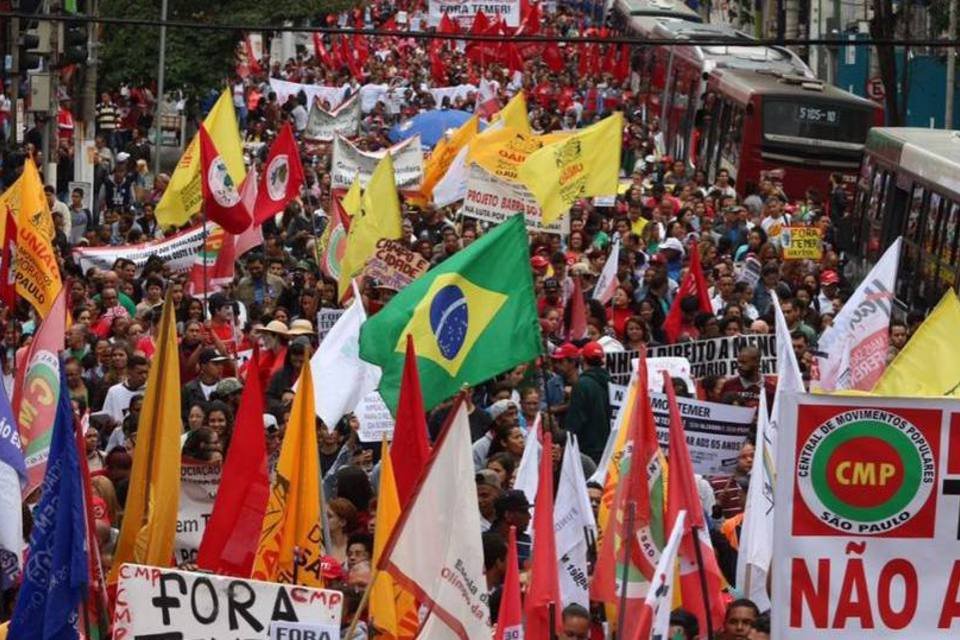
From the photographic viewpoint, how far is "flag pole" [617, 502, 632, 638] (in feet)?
31.8

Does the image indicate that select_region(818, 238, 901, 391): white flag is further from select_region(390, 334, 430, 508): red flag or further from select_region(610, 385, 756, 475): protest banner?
select_region(390, 334, 430, 508): red flag

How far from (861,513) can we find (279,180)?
45.3ft

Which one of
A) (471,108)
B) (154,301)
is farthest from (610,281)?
(471,108)

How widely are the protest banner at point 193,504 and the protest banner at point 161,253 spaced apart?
7.73 m

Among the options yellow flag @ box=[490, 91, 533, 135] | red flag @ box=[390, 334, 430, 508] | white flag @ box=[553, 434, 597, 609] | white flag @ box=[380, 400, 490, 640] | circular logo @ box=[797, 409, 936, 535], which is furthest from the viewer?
yellow flag @ box=[490, 91, 533, 135]

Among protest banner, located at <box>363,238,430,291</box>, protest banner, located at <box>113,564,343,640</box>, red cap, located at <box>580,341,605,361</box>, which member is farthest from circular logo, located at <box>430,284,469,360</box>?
protest banner, located at <box>363,238,430,291</box>

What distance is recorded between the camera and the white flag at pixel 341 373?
14438mm

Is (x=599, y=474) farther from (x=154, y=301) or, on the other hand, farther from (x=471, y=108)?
(x=471, y=108)

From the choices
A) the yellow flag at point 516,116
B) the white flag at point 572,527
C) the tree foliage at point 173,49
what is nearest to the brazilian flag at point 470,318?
the white flag at point 572,527

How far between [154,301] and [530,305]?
687 centimetres

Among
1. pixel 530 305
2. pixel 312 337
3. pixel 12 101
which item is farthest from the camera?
pixel 12 101

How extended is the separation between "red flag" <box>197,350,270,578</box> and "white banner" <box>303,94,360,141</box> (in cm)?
2275

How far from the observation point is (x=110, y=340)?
17062mm

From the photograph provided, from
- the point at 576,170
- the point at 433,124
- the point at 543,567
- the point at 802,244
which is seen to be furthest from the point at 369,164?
the point at 543,567
